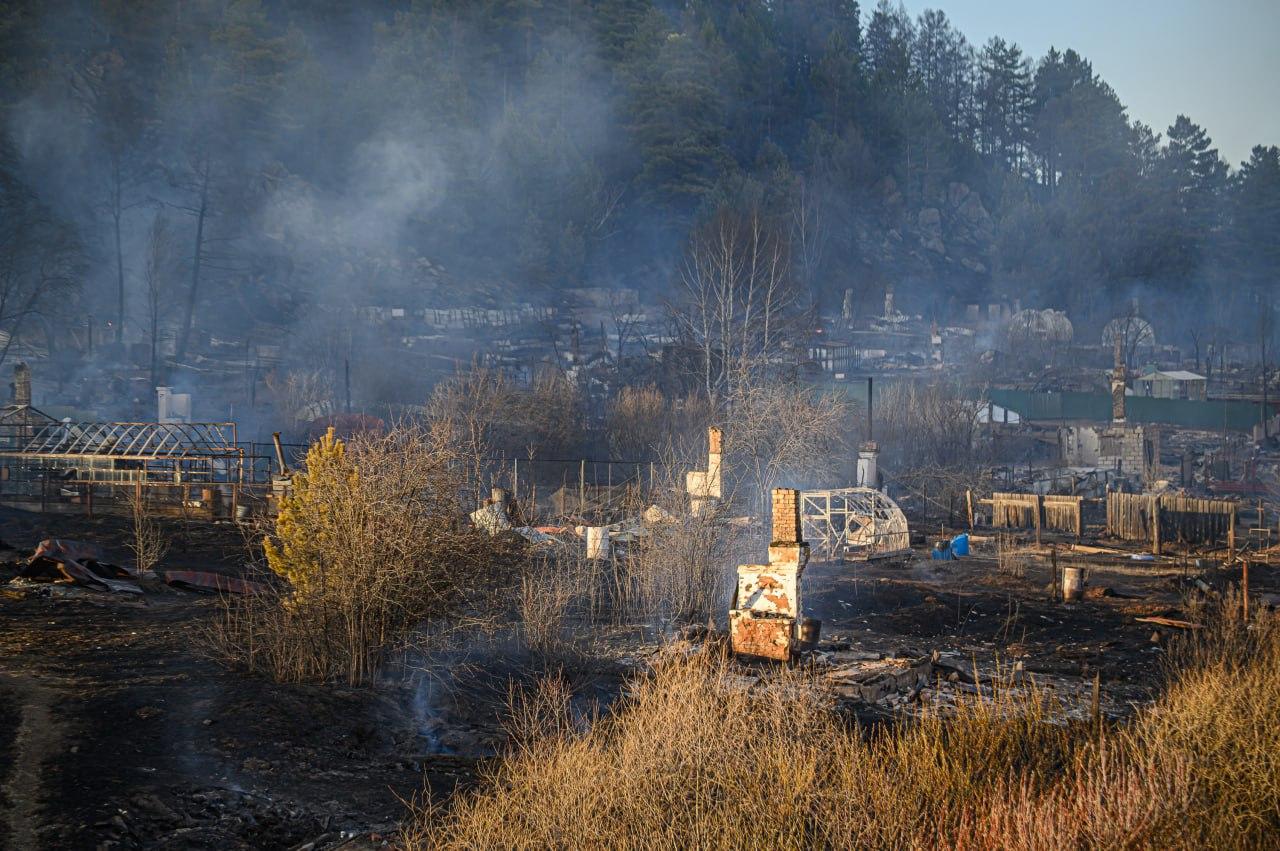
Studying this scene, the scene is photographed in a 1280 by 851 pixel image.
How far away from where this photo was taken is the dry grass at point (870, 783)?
24.6ft

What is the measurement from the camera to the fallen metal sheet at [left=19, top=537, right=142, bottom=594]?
15109 mm

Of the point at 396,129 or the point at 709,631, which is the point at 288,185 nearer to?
the point at 396,129

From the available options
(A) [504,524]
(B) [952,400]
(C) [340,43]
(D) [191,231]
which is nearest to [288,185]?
(D) [191,231]

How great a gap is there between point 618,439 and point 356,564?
74.8 ft

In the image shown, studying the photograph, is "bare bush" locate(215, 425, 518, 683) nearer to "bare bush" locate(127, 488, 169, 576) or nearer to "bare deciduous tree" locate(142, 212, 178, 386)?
"bare bush" locate(127, 488, 169, 576)

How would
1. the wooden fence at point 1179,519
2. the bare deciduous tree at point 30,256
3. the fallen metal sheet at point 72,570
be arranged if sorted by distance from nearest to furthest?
1. the fallen metal sheet at point 72,570
2. the wooden fence at point 1179,519
3. the bare deciduous tree at point 30,256

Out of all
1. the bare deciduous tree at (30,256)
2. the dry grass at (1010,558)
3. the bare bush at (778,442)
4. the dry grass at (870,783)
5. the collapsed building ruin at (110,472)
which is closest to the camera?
the dry grass at (870,783)

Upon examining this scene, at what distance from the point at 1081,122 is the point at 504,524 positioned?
7169cm

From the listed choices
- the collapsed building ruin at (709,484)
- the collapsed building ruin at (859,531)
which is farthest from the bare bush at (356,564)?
the collapsed building ruin at (859,531)

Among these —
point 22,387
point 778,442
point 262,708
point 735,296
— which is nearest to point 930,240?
point 735,296

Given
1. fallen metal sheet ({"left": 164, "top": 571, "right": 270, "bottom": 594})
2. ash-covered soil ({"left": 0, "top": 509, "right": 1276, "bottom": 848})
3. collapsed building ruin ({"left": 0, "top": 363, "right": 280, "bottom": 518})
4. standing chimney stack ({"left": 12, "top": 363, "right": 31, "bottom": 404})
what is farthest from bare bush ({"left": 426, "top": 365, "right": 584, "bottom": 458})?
fallen metal sheet ({"left": 164, "top": 571, "right": 270, "bottom": 594})

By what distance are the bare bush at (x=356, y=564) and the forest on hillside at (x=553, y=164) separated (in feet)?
113

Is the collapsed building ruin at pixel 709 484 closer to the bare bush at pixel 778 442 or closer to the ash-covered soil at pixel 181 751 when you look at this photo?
the bare bush at pixel 778 442

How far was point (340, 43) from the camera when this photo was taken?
65.4 m
